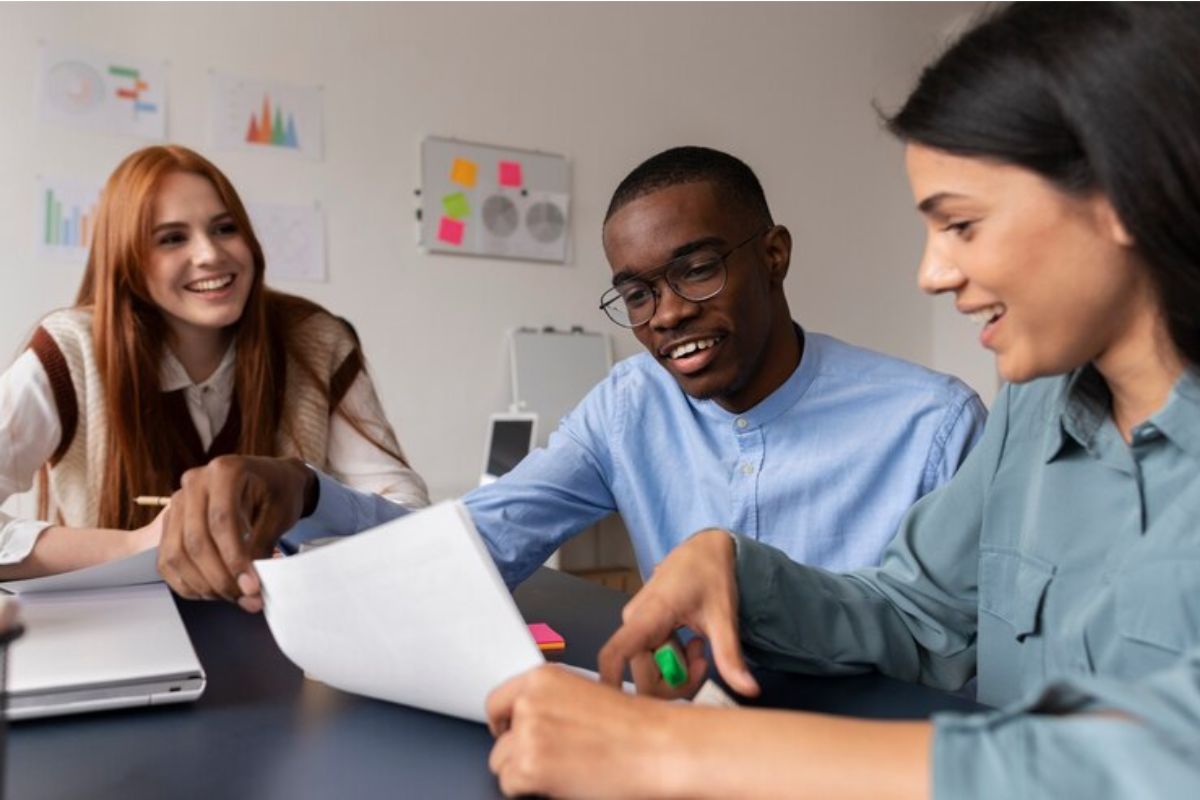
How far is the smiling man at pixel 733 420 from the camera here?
119 centimetres

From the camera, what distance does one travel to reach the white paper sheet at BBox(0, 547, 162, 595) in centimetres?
93

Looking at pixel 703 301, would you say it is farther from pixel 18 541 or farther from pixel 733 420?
pixel 18 541

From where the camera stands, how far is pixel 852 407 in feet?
4.02

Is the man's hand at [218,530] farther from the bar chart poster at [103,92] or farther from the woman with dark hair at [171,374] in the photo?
the bar chart poster at [103,92]

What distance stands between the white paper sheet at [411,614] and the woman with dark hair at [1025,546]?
0.03m

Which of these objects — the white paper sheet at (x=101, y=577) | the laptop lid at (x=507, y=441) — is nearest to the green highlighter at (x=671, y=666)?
the white paper sheet at (x=101, y=577)

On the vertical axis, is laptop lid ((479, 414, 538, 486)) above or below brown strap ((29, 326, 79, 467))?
below

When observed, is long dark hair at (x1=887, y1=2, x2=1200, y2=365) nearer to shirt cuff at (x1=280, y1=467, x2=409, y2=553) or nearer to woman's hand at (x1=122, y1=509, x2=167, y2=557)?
shirt cuff at (x1=280, y1=467, x2=409, y2=553)

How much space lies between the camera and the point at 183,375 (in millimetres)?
1718

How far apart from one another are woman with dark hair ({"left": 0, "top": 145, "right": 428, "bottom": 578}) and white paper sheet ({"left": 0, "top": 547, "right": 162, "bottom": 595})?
60cm

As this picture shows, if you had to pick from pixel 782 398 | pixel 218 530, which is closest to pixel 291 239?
pixel 782 398

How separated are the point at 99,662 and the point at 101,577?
31 cm

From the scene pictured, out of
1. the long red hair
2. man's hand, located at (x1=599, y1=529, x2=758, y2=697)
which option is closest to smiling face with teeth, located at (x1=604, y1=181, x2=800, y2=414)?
man's hand, located at (x1=599, y1=529, x2=758, y2=697)

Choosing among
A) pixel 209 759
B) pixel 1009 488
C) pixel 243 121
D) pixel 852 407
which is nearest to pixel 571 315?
pixel 243 121
